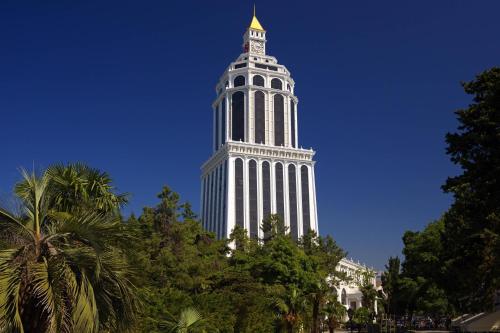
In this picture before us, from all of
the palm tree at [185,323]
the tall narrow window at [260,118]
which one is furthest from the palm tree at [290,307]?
Answer: the tall narrow window at [260,118]

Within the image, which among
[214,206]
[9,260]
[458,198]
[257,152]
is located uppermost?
[257,152]

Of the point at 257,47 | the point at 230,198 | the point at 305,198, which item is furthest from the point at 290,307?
the point at 257,47

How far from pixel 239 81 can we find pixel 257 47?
13489mm

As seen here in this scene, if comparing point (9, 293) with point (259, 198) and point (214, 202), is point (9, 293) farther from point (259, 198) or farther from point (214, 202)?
point (214, 202)

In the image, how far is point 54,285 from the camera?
947 centimetres

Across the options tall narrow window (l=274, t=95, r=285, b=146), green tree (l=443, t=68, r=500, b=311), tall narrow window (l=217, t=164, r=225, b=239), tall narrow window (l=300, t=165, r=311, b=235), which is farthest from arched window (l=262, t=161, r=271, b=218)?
green tree (l=443, t=68, r=500, b=311)

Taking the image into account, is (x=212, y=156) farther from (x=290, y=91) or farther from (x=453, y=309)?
(x=453, y=309)

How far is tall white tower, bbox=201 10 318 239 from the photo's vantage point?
346 feet

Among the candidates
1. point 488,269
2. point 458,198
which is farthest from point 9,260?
point 458,198

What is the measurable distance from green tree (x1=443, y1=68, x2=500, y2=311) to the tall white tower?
76691 mm

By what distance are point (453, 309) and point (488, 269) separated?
31061 millimetres

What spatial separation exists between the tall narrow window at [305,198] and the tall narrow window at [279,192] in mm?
4318

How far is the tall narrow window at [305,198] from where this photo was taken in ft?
353

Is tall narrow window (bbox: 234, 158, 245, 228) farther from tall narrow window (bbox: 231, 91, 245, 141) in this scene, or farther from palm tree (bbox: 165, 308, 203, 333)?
palm tree (bbox: 165, 308, 203, 333)
